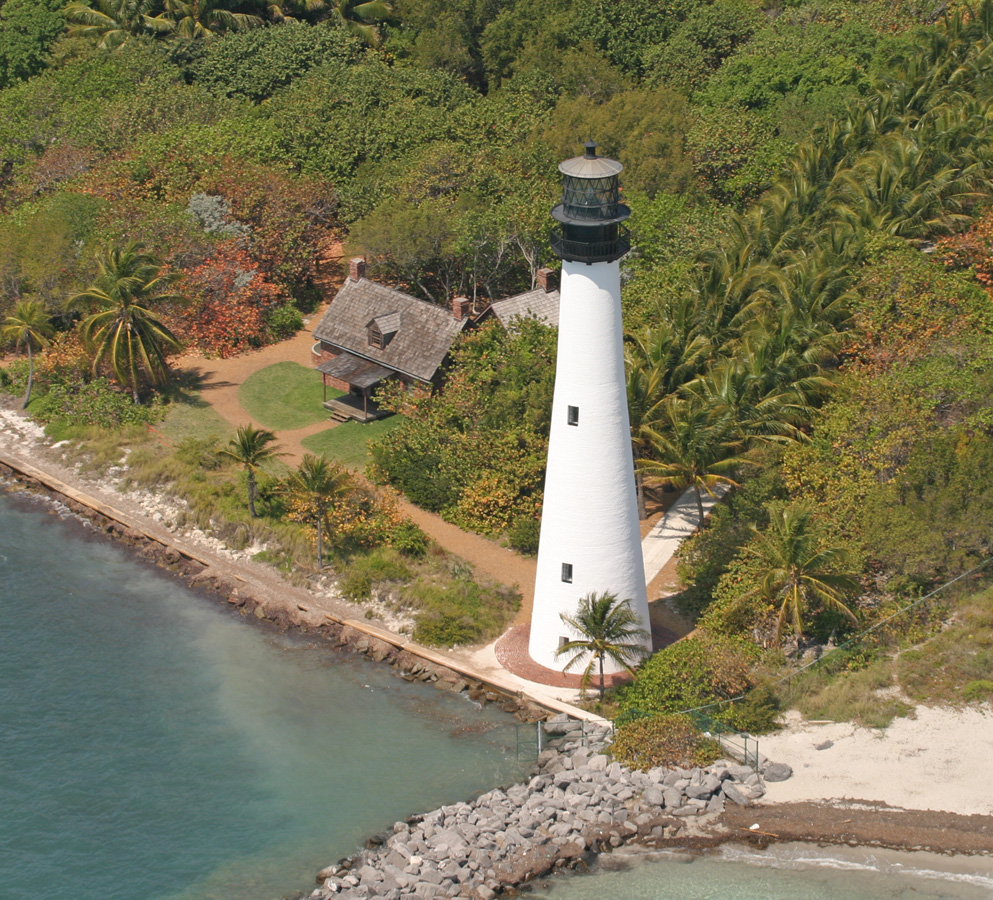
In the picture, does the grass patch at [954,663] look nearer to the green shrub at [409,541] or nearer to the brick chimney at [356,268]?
the green shrub at [409,541]

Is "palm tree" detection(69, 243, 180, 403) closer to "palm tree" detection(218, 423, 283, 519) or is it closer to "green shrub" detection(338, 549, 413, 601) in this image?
"palm tree" detection(218, 423, 283, 519)

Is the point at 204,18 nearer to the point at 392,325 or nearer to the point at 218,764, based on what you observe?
the point at 392,325

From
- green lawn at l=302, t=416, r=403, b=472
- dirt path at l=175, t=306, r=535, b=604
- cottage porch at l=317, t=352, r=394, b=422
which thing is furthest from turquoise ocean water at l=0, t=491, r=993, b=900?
cottage porch at l=317, t=352, r=394, b=422

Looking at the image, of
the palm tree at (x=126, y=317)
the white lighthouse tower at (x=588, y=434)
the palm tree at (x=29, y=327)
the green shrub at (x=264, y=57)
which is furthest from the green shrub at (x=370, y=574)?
the green shrub at (x=264, y=57)

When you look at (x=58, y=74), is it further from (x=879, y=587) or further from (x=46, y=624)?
(x=879, y=587)

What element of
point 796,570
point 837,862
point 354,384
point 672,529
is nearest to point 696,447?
point 672,529

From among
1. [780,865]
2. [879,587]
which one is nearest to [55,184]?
[879,587]
